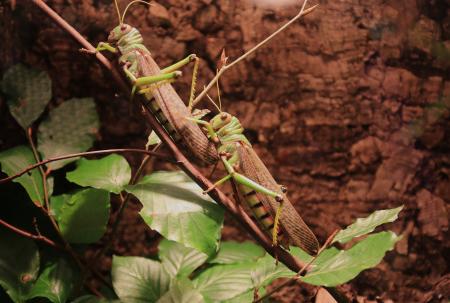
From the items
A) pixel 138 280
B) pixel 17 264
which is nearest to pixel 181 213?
pixel 138 280

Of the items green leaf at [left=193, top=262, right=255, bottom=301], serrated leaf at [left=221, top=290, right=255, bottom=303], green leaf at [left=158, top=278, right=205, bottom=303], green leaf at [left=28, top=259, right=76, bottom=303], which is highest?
green leaf at [left=158, top=278, right=205, bottom=303]

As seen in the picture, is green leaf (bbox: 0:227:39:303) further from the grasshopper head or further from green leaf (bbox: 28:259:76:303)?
the grasshopper head

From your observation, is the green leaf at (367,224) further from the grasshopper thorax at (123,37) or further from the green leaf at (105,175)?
the grasshopper thorax at (123,37)

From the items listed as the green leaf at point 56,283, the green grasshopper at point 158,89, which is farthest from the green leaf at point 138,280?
the green grasshopper at point 158,89

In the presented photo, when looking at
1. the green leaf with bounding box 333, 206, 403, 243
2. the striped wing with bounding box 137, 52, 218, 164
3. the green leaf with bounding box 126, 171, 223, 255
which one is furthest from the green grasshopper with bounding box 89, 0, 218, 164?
the green leaf with bounding box 333, 206, 403, 243

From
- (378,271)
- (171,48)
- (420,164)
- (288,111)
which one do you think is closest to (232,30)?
(171,48)

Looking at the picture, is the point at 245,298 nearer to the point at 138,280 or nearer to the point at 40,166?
the point at 138,280
